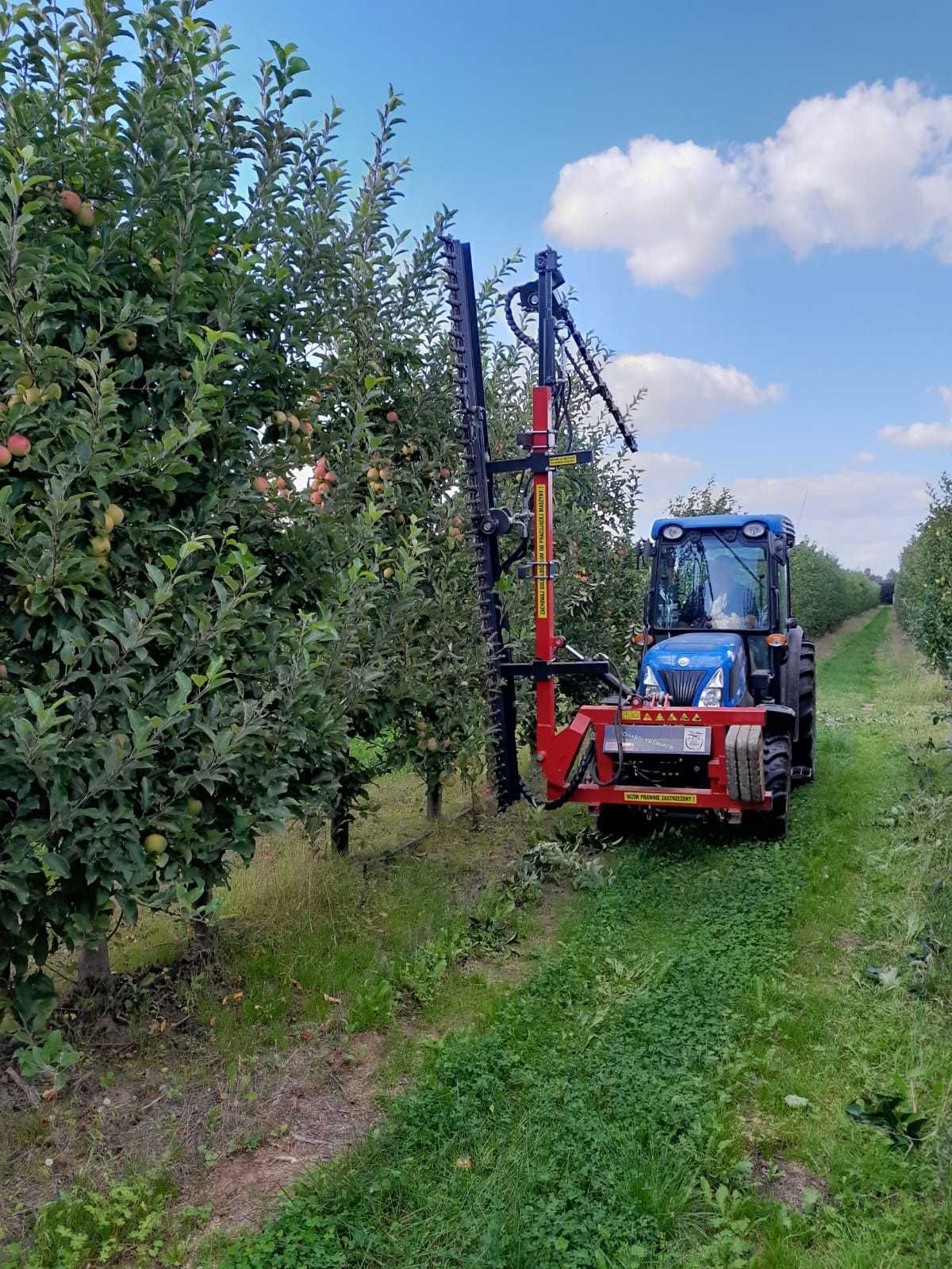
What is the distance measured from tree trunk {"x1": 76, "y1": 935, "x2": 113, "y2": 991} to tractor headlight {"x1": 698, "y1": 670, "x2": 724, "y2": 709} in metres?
4.64

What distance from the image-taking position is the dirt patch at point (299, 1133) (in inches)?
119

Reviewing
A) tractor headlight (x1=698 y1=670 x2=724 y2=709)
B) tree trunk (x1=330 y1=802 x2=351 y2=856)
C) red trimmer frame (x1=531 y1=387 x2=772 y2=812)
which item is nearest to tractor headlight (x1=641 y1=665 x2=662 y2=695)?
tractor headlight (x1=698 y1=670 x2=724 y2=709)

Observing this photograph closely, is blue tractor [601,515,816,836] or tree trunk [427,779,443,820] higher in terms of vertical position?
blue tractor [601,515,816,836]

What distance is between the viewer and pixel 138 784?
10.6 ft

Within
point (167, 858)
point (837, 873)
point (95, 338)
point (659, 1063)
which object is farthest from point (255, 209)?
point (837, 873)

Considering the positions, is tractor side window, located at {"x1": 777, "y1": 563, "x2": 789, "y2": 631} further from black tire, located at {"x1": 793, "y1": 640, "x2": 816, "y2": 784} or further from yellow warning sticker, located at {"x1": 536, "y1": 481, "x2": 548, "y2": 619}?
yellow warning sticker, located at {"x1": 536, "y1": 481, "x2": 548, "y2": 619}

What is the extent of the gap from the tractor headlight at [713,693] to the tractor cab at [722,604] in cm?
19

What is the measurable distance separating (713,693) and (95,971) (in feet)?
15.7

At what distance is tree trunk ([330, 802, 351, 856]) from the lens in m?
5.96

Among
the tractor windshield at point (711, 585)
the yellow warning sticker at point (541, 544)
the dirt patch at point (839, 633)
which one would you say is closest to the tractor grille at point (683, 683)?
the tractor windshield at point (711, 585)

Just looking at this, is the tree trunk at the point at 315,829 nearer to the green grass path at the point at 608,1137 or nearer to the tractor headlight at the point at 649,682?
the green grass path at the point at 608,1137

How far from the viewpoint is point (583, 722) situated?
674 cm

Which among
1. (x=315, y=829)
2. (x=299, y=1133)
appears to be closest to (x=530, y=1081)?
(x=299, y=1133)

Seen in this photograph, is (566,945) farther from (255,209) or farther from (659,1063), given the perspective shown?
(255,209)
